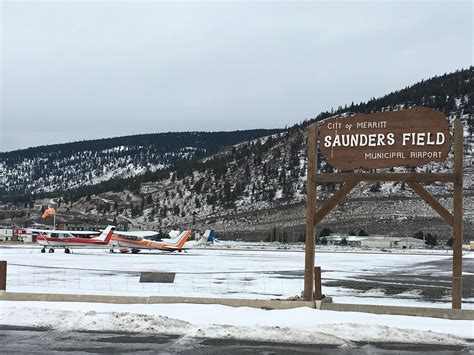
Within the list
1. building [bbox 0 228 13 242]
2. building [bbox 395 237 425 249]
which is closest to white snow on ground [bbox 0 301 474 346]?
building [bbox 395 237 425 249]

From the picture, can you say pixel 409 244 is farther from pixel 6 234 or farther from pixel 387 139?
pixel 387 139

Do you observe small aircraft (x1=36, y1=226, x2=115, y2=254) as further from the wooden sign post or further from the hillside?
the hillside

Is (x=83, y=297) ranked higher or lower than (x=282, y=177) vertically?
lower

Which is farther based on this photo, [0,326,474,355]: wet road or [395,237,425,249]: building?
[395,237,425,249]: building

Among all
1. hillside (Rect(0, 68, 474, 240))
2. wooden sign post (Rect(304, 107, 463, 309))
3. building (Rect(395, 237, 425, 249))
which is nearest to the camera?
wooden sign post (Rect(304, 107, 463, 309))

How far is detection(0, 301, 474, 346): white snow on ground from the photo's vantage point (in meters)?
9.35

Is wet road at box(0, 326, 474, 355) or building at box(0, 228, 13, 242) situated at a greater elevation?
wet road at box(0, 326, 474, 355)

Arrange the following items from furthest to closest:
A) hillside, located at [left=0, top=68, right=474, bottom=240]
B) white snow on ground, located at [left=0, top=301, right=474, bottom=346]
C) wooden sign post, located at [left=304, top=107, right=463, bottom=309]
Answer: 1. hillside, located at [left=0, top=68, right=474, bottom=240]
2. wooden sign post, located at [left=304, top=107, right=463, bottom=309]
3. white snow on ground, located at [left=0, top=301, right=474, bottom=346]

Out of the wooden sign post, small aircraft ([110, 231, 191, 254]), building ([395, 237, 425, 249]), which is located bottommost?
building ([395, 237, 425, 249])

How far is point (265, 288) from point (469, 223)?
128396 millimetres

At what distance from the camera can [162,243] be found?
56469mm

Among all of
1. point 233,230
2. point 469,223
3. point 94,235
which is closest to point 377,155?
point 94,235

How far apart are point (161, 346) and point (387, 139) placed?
6497mm

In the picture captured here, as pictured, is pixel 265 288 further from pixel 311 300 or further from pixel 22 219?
pixel 22 219
